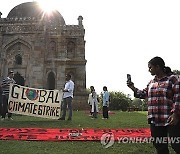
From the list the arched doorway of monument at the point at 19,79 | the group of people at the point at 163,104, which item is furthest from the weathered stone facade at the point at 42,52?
the group of people at the point at 163,104

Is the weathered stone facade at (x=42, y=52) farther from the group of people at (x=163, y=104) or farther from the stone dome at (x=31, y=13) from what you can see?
the group of people at (x=163, y=104)

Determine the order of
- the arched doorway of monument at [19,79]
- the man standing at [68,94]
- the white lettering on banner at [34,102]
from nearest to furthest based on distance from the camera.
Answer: the white lettering on banner at [34,102]
the man standing at [68,94]
the arched doorway of monument at [19,79]

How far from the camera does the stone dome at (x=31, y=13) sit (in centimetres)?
2972

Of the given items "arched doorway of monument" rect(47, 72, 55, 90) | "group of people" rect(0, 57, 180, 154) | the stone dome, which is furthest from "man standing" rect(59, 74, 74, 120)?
the stone dome

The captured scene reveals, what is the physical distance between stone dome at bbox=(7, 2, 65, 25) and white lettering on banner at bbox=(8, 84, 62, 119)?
→ 19.2 m

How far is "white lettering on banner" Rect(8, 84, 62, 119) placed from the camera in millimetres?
10906

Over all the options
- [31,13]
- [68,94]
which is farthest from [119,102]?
[68,94]

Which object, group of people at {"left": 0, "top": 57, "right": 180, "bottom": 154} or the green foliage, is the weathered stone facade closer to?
the green foliage

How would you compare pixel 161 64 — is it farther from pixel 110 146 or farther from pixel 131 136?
pixel 131 136

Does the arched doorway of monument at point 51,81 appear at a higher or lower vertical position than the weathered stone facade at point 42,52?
lower

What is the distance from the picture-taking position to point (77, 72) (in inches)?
1009

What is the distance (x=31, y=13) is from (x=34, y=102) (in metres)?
21.2

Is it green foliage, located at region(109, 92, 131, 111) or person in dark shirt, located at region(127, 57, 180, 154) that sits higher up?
green foliage, located at region(109, 92, 131, 111)

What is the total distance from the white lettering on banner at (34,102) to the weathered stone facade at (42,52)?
43.4ft
